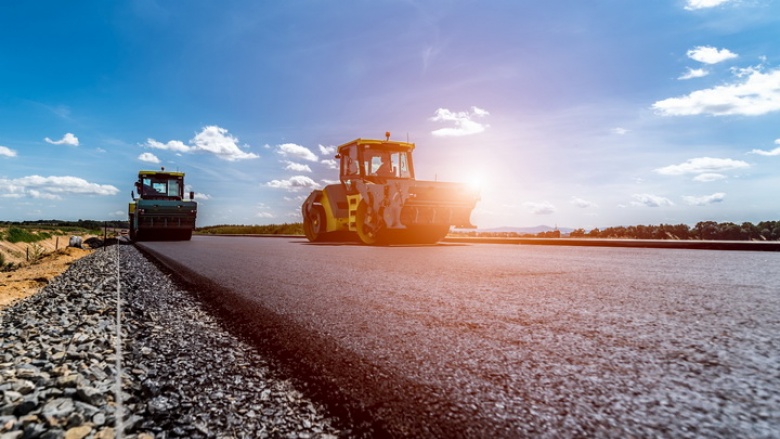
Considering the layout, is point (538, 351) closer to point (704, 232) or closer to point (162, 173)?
point (704, 232)

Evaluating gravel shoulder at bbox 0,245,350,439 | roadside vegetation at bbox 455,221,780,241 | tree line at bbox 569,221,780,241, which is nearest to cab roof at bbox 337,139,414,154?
roadside vegetation at bbox 455,221,780,241

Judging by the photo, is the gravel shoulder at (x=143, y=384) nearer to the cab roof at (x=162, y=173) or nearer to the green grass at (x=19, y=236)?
the green grass at (x=19, y=236)

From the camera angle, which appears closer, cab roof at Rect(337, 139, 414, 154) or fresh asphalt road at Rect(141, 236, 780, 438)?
fresh asphalt road at Rect(141, 236, 780, 438)

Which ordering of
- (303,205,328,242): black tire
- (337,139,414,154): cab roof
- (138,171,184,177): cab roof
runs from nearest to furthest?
(337,139,414,154): cab roof, (303,205,328,242): black tire, (138,171,184,177): cab roof

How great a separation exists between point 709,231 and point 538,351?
12688 millimetres

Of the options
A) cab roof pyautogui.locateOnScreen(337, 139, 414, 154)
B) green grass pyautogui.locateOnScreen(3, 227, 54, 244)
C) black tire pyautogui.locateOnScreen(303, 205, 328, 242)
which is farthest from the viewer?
green grass pyautogui.locateOnScreen(3, 227, 54, 244)

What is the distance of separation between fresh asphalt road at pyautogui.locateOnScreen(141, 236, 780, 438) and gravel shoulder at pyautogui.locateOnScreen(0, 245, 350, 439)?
218 millimetres

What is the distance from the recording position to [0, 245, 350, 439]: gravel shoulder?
1.50 meters

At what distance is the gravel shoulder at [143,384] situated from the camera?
1500 mm

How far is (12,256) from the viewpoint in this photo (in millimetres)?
15180

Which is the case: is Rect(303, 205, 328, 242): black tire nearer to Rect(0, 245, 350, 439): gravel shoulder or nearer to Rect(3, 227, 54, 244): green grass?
Rect(0, 245, 350, 439): gravel shoulder

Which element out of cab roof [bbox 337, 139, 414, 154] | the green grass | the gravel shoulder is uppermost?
cab roof [bbox 337, 139, 414, 154]

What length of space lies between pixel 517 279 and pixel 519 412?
10.1 ft

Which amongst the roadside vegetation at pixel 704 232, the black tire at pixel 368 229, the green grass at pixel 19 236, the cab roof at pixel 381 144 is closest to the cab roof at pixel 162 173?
the green grass at pixel 19 236
